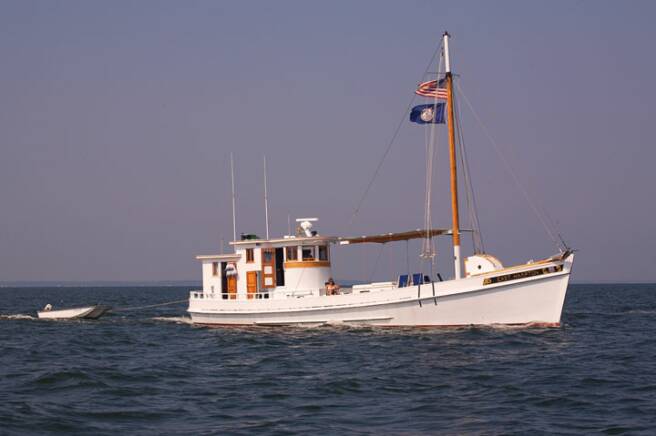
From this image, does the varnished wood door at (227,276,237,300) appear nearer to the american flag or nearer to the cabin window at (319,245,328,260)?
the cabin window at (319,245,328,260)

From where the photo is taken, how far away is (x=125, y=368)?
1001 inches

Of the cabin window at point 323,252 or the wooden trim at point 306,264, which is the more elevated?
the cabin window at point 323,252

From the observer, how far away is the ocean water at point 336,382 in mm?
16906

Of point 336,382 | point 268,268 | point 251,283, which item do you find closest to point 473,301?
point 268,268

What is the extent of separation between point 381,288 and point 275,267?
5.98 metres

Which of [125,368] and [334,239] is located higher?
[334,239]

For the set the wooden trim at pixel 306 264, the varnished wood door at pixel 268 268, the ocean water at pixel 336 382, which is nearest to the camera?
the ocean water at pixel 336 382

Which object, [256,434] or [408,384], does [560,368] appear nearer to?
[408,384]

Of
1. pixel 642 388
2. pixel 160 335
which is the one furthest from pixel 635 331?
pixel 160 335

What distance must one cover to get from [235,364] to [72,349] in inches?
323

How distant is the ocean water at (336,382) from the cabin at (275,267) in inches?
114

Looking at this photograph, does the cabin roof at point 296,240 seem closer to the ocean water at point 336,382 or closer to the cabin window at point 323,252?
the cabin window at point 323,252

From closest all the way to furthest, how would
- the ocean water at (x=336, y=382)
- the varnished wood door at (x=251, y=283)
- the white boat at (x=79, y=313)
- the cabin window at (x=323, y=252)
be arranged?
the ocean water at (x=336, y=382), the cabin window at (x=323, y=252), the varnished wood door at (x=251, y=283), the white boat at (x=79, y=313)

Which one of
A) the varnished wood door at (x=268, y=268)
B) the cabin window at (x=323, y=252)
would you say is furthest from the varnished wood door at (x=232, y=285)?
the cabin window at (x=323, y=252)
